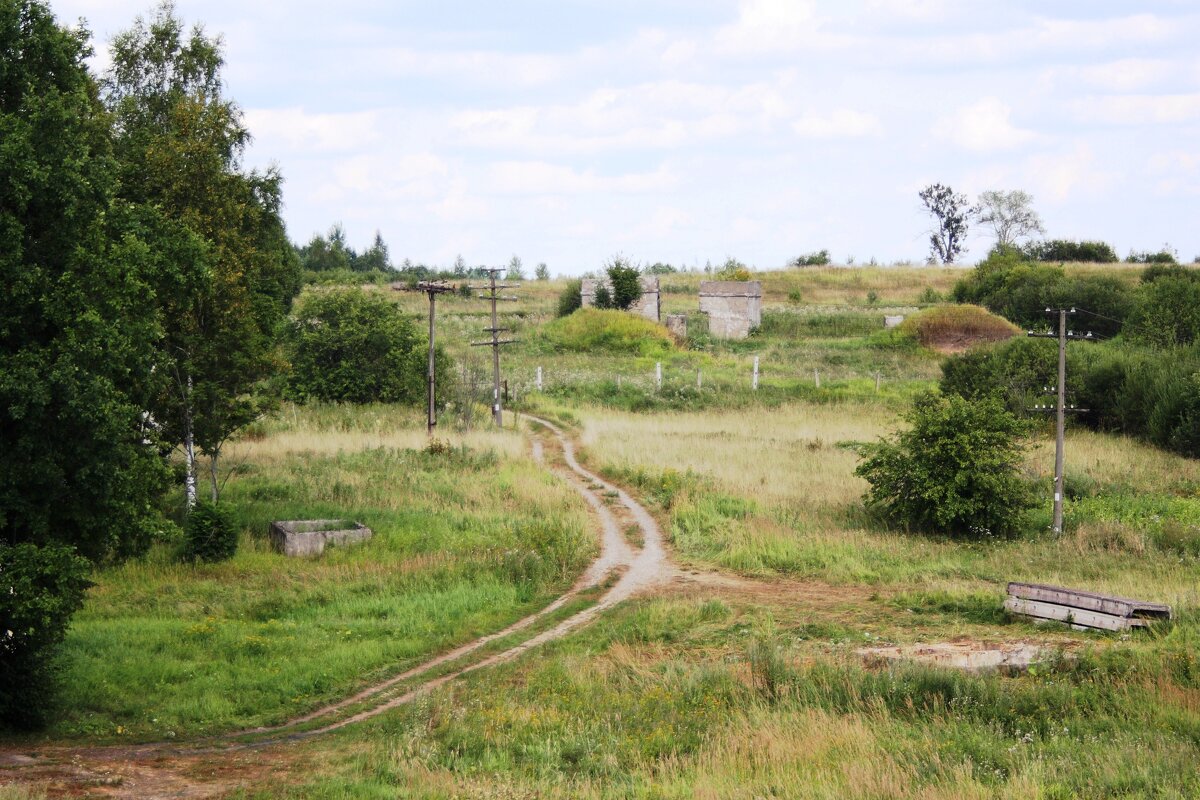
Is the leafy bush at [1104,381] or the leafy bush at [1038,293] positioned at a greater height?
the leafy bush at [1038,293]

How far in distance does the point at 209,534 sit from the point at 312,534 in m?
1.88

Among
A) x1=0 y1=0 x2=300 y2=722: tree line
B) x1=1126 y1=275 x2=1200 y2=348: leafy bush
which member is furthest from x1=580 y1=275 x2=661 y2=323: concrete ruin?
x1=0 y1=0 x2=300 y2=722: tree line

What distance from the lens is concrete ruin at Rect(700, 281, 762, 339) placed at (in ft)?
210

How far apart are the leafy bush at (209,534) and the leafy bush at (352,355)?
2012 centimetres

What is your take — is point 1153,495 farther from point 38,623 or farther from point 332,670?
point 38,623

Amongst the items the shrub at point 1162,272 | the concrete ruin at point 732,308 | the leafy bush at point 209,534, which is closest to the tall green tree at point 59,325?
the leafy bush at point 209,534

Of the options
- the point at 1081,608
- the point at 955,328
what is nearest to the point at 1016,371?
the point at 955,328

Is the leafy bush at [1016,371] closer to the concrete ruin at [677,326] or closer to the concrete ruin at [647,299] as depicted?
the concrete ruin at [677,326]

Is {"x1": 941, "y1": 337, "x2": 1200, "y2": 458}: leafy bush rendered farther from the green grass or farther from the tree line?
the tree line

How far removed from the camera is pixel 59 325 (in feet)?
39.9

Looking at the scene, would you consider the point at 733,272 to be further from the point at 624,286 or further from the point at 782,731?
the point at 782,731

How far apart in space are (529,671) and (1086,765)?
22.5ft

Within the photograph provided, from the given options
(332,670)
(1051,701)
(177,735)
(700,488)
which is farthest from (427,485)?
(1051,701)

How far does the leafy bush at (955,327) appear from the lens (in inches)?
2303
